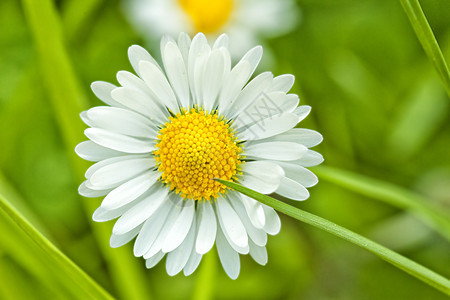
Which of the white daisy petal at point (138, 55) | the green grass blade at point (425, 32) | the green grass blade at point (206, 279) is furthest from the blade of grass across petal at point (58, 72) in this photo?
the green grass blade at point (425, 32)

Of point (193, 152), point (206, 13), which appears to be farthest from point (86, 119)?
point (206, 13)

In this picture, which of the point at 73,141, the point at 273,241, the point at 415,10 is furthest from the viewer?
the point at 273,241

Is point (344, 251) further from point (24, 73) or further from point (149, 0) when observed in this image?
point (24, 73)

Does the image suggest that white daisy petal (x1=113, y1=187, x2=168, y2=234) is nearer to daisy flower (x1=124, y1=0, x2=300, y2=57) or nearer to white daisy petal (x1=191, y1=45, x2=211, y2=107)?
white daisy petal (x1=191, y1=45, x2=211, y2=107)

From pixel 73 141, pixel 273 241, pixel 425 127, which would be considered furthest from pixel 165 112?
pixel 425 127

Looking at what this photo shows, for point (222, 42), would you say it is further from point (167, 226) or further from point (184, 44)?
point (167, 226)

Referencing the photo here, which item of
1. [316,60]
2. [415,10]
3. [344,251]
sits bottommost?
[344,251]
